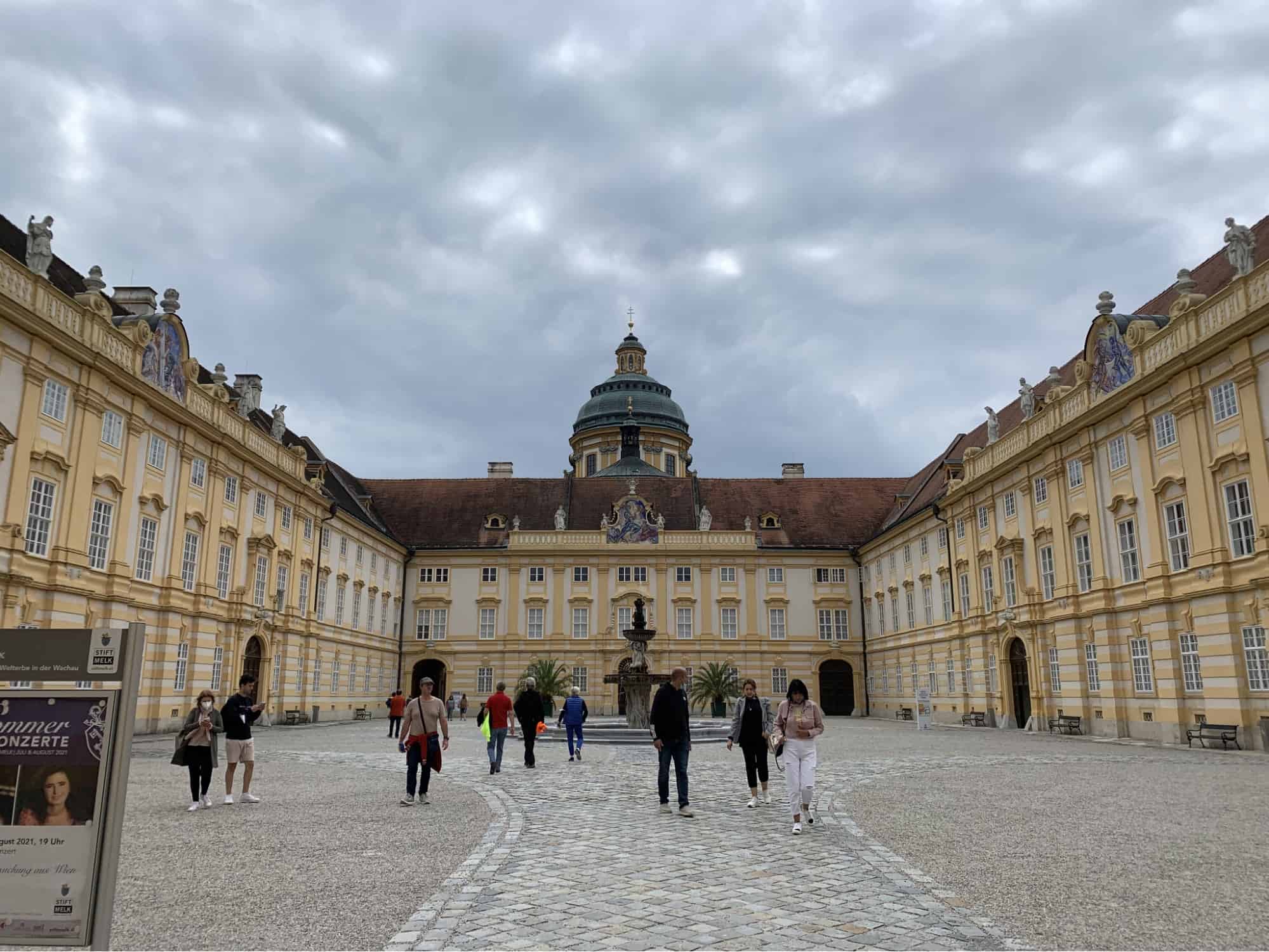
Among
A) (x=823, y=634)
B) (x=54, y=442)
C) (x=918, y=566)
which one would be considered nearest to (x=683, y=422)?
(x=823, y=634)

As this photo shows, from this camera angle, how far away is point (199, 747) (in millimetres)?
12102

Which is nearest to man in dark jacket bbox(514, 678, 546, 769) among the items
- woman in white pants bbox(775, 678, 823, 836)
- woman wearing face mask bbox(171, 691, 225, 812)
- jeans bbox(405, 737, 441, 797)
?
jeans bbox(405, 737, 441, 797)

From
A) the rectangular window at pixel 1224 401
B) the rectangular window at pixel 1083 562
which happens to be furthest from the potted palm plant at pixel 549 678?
the rectangular window at pixel 1224 401

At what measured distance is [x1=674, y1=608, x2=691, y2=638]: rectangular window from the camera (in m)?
53.6

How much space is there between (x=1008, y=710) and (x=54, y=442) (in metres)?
32.4

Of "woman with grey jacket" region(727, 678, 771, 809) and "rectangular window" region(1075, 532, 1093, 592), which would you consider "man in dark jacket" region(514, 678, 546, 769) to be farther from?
"rectangular window" region(1075, 532, 1093, 592)

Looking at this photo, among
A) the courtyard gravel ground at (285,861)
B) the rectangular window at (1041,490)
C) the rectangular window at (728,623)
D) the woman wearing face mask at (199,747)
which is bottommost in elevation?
the courtyard gravel ground at (285,861)

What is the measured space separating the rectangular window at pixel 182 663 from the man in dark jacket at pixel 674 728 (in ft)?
76.1

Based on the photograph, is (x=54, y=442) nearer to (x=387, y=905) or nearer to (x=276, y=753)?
(x=276, y=753)

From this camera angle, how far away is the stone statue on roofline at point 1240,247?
23828 millimetres

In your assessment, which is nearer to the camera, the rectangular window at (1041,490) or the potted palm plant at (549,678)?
the rectangular window at (1041,490)

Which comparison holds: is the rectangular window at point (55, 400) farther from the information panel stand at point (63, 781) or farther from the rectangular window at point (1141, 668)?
the rectangular window at point (1141, 668)

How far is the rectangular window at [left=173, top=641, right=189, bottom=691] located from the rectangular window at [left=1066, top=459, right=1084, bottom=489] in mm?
29550

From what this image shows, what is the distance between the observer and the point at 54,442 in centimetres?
2447
